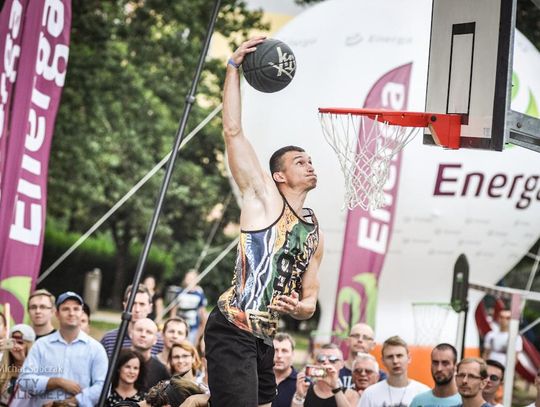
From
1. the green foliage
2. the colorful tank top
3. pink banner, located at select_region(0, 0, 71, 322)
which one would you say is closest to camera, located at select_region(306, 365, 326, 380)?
the colorful tank top

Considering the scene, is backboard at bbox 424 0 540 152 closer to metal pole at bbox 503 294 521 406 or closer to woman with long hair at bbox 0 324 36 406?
woman with long hair at bbox 0 324 36 406

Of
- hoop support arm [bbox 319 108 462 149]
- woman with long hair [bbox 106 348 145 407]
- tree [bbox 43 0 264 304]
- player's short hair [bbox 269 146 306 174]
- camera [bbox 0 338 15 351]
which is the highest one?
tree [bbox 43 0 264 304]

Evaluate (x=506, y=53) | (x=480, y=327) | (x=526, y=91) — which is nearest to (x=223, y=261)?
(x=480, y=327)

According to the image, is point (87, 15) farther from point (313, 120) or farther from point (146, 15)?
point (313, 120)

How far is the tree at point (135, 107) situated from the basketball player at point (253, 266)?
18722mm

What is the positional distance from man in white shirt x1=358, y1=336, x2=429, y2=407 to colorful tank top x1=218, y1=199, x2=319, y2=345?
3.05 m

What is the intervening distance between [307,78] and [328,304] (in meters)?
3.53

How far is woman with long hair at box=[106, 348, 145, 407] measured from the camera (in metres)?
9.30

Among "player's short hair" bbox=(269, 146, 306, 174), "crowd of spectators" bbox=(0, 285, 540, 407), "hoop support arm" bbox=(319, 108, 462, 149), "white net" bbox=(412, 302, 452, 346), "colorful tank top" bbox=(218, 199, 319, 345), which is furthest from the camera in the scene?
"white net" bbox=(412, 302, 452, 346)

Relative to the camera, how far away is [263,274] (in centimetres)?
664

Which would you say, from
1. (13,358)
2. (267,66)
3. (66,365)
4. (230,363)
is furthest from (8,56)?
(230,363)

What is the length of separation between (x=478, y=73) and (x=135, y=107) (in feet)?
69.3

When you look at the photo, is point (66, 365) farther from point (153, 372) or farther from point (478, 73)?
point (478, 73)

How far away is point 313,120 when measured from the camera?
53.2ft
